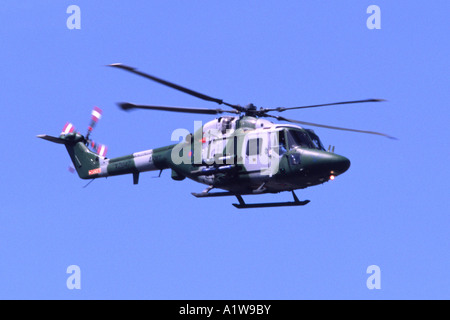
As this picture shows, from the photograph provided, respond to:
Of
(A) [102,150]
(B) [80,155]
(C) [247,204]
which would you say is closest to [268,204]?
(C) [247,204]

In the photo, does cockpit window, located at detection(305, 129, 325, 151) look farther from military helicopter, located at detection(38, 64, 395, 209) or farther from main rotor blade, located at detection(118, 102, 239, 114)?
main rotor blade, located at detection(118, 102, 239, 114)

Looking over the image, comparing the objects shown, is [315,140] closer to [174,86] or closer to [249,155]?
[249,155]

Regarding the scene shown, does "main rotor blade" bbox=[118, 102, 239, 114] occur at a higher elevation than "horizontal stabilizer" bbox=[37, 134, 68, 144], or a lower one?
lower

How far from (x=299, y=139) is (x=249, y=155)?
1702 millimetres

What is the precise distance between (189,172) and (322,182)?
4950mm

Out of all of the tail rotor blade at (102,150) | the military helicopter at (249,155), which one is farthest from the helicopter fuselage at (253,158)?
the tail rotor blade at (102,150)

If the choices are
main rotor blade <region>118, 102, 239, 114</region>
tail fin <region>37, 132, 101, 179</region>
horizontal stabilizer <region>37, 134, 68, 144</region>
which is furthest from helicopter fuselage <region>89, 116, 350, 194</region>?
horizontal stabilizer <region>37, 134, 68, 144</region>

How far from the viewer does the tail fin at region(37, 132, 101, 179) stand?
29922 millimetres

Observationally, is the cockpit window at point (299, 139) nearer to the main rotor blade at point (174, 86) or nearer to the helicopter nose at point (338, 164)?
the helicopter nose at point (338, 164)

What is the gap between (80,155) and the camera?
101 feet

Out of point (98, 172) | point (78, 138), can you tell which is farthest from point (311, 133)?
point (78, 138)

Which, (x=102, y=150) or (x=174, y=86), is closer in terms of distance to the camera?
(x=174, y=86)

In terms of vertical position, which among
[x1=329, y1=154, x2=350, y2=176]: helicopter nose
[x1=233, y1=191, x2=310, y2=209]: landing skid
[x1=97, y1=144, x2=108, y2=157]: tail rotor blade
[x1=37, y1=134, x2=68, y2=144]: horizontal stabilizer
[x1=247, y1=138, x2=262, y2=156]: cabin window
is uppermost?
[x1=37, y1=134, x2=68, y2=144]: horizontal stabilizer

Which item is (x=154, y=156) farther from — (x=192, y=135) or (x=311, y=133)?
(x=311, y=133)
